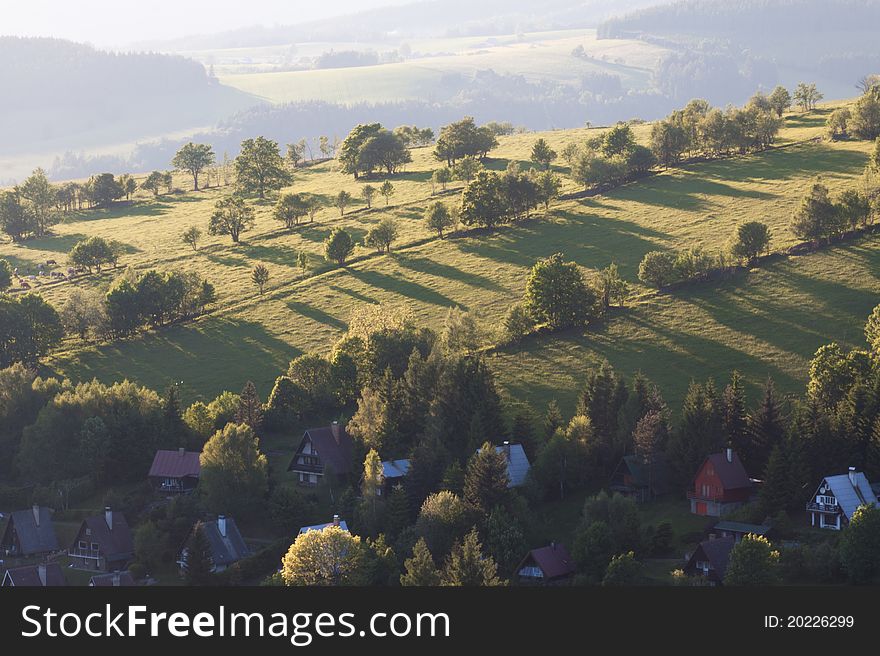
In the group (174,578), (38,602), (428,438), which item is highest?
(38,602)

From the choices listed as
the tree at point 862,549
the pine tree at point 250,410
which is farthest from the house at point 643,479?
the pine tree at point 250,410

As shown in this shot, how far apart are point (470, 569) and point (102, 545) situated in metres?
31.4

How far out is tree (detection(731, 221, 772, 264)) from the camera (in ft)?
403

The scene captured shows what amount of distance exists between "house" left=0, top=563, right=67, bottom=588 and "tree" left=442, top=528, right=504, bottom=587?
26445 millimetres

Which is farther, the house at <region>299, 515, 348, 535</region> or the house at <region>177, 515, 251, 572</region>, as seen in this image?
the house at <region>177, 515, 251, 572</region>

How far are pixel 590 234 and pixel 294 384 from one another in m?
51.2

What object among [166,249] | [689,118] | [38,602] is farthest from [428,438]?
[689,118]

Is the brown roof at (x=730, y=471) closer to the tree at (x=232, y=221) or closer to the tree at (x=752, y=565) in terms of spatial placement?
the tree at (x=752, y=565)

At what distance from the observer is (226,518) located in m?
85.9

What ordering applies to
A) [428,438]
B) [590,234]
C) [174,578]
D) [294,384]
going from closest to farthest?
1. [174,578]
2. [428,438]
3. [294,384]
4. [590,234]

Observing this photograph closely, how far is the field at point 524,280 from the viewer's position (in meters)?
106

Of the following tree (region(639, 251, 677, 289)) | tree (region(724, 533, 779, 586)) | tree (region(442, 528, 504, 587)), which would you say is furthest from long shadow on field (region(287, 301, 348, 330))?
tree (region(724, 533, 779, 586))

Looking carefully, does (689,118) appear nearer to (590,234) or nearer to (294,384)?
(590,234)

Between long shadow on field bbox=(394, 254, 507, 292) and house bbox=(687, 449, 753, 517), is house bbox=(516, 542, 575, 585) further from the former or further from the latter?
long shadow on field bbox=(394, 254, 507, 292)
